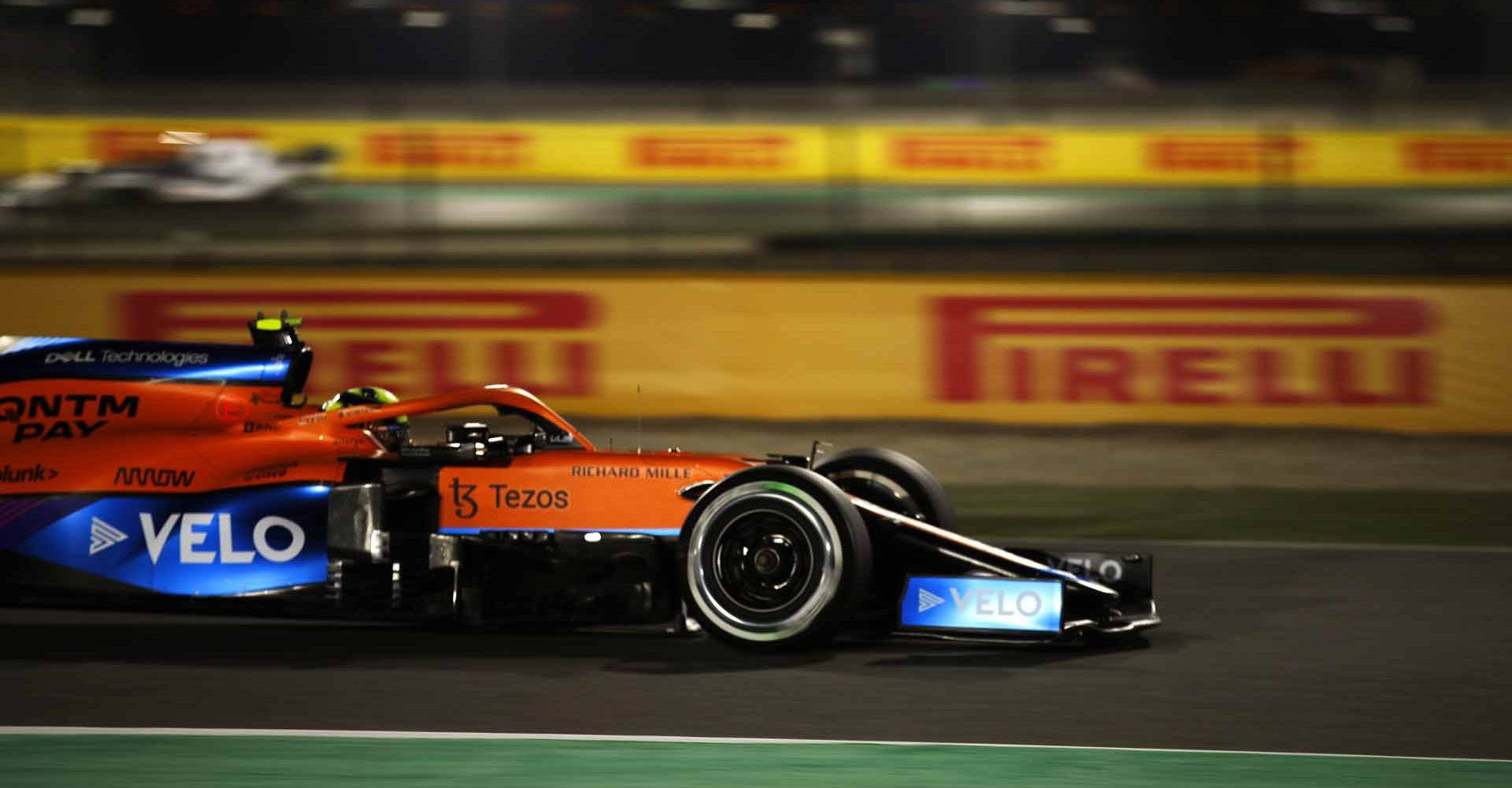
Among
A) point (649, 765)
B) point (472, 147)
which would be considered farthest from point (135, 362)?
point (472, 147)

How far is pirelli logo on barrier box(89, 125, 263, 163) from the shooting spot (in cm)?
1841

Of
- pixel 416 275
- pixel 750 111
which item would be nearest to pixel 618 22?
pixel 750 111

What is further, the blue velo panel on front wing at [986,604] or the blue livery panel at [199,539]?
the blue livery panel at [199,539]

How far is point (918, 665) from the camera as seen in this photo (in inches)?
267

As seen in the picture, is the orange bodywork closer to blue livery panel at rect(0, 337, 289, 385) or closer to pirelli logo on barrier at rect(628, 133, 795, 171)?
blue livery panel at rect(0, 337, 289, 385)

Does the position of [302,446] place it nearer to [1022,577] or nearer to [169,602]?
[169,602]

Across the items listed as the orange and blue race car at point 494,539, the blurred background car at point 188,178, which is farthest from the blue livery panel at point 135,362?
the blurred background car at point 188,178

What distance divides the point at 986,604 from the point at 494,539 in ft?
5.65

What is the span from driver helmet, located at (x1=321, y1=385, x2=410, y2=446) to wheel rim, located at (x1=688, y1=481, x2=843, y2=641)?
1285 mm

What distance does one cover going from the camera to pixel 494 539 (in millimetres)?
6934

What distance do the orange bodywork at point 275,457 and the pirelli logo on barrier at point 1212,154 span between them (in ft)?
54.8

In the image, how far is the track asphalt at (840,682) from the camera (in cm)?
584

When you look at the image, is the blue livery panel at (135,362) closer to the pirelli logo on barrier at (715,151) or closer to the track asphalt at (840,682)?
the track asphalt at (840,682)

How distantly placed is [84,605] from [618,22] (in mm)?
26093
